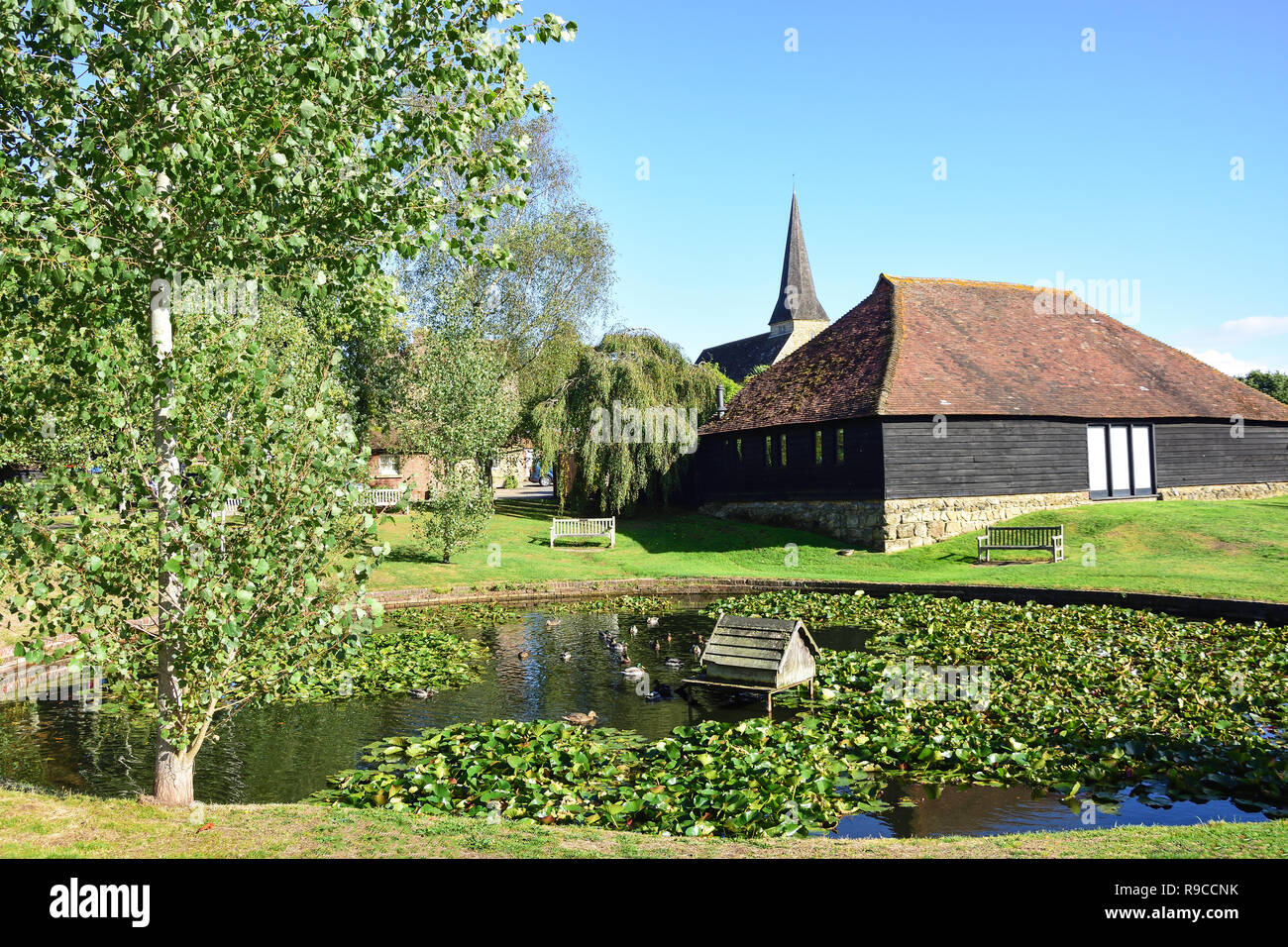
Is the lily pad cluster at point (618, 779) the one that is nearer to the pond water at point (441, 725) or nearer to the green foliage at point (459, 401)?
the pond water at point (441, 725)

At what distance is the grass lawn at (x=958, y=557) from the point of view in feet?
69.9

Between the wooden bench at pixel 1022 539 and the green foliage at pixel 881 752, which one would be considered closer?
the green foliage at pixel 881 752

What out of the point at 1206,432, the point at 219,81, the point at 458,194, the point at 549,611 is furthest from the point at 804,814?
the point at 1206,432

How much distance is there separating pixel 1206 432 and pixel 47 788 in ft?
128

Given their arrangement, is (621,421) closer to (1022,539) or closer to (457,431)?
(457,431)

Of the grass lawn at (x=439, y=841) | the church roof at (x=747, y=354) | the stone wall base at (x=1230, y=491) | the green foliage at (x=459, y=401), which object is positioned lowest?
the grass lawn at (x=439, y=841)

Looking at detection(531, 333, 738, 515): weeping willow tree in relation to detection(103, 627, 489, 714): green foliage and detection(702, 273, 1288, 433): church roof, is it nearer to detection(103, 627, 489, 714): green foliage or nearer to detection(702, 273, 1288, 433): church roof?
detection(702, 273, 1288, 433): church roof

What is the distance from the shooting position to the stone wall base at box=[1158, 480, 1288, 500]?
3322 cm

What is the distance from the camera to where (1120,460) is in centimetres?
3247

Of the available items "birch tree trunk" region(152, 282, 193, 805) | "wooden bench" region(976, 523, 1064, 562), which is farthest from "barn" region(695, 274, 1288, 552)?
"birch tree trunk" region(152, 282, 193, 805)

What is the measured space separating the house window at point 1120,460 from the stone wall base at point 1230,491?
3.81 feet

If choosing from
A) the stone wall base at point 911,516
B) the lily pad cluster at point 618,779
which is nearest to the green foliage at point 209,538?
the lily pad cluster at point 618,779

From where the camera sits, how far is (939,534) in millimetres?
29422

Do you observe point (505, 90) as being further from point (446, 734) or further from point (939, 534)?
point (939, 534)
